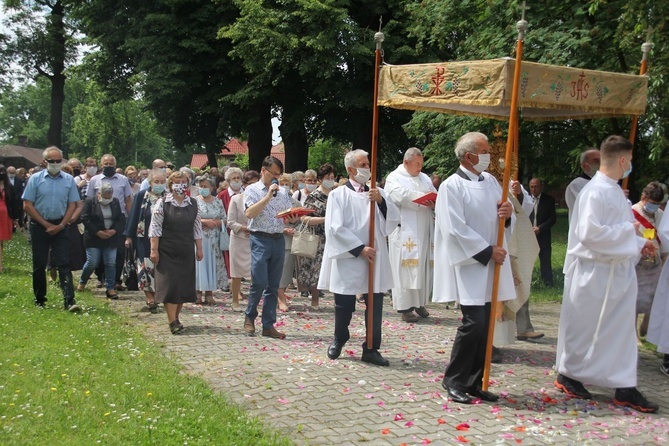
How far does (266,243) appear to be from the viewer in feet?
29.6

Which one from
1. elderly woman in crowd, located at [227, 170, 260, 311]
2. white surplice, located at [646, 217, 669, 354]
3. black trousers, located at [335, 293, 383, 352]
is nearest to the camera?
white surplice, located at [646, 217, 669, 354]

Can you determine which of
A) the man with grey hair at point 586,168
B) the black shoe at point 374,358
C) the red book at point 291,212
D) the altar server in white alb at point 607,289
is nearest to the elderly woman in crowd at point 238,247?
the red book at point 291,212

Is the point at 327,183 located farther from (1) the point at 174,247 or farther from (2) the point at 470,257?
(2) the point at 470,257

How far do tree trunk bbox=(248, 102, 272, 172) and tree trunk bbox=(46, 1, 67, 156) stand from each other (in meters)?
16.4

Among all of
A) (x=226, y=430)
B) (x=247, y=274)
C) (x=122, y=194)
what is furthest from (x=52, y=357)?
(x=122, y=194)

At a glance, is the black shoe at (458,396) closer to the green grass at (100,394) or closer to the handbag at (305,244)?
the green grass at (100,394)

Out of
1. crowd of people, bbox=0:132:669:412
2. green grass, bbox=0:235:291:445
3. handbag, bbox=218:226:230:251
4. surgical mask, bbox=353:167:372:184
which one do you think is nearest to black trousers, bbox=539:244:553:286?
crowd of people, bbox=0:132:669:412

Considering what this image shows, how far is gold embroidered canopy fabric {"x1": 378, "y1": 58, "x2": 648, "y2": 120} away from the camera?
6.46m

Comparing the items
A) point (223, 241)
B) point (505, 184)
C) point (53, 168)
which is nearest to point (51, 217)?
point (53, 168)

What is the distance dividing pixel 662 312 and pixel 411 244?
3.50 metres

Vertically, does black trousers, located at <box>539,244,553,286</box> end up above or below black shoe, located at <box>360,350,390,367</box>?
above

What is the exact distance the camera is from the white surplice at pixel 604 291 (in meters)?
6.30

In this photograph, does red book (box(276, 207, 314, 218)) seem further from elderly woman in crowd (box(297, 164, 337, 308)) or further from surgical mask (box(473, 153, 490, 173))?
surgical mask (box(473, 153, 490, 173))

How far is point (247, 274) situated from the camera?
11.2 meters
